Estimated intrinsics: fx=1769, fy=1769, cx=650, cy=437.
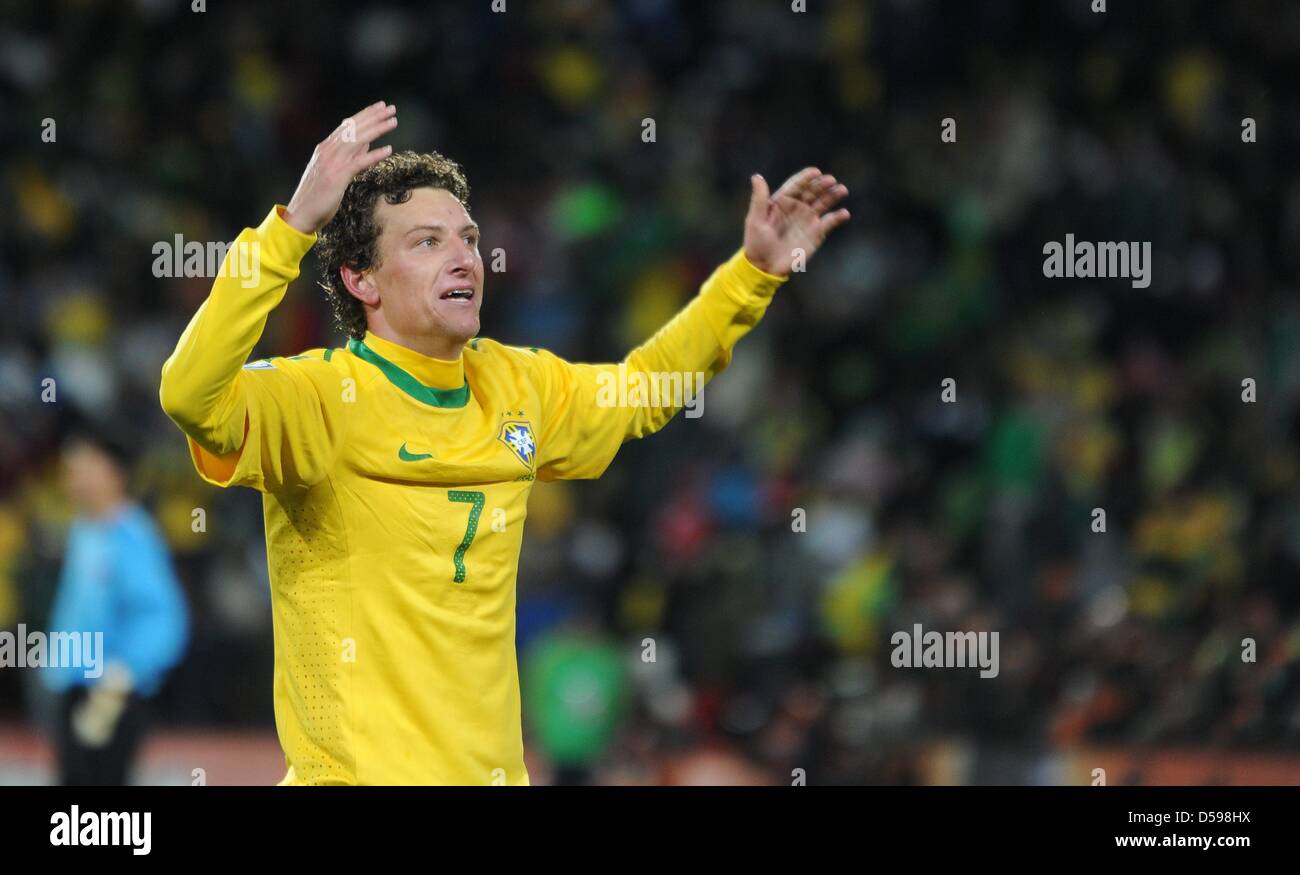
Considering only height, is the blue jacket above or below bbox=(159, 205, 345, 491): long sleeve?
below

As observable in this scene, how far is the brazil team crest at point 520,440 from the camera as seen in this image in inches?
129

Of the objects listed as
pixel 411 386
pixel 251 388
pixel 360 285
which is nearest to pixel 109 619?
pixel 360 285

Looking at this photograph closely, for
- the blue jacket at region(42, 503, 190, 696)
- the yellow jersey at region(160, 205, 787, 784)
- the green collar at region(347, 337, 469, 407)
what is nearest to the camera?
→ the yellow jersey at region(160, 205, 787, 784)

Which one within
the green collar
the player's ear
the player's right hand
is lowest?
the green collar

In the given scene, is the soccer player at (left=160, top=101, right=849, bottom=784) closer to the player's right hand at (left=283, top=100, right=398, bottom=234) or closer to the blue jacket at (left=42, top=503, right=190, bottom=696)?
the player's right hand at (left=283, top=100, right=398, bottom=234)

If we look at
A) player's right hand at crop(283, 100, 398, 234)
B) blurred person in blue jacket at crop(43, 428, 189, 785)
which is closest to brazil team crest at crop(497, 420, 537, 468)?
player's right hand at crop(283, 100, 398, 234)

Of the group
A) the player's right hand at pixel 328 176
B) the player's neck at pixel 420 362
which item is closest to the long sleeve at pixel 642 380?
the player's neck at pixel 420 362

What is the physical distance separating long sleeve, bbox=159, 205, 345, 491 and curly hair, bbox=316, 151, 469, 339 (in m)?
0.32

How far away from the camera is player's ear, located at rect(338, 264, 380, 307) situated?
3.36m

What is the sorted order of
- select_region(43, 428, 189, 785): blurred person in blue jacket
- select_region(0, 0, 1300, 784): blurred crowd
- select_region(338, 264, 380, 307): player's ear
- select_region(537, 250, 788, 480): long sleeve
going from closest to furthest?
1. select_region(338, 264, 380, 307): player's ear
2. select_region(537, 250, 788, 480): long sleeve
3. select_region(43, 428, 189, 785): blurred person in blue jacket
4. select_region(0, 0, 1300, 784): blurred crowd

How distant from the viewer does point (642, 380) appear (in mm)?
3596

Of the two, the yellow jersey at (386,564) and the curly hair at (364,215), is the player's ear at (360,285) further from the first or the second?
the yellow jersey at (386,564)

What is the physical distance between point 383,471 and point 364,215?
22.7 inches
